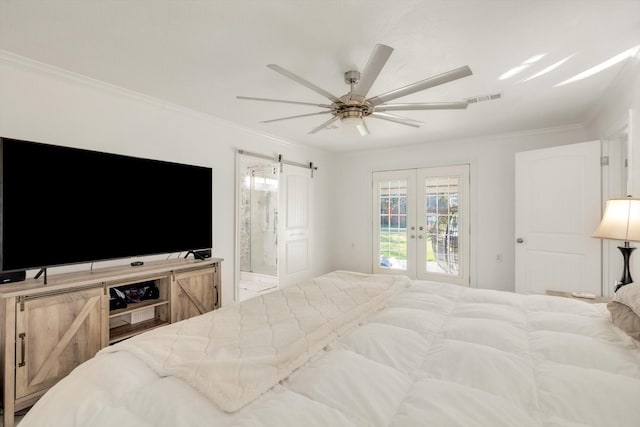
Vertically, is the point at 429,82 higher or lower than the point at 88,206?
higher

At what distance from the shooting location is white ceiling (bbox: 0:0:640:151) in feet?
5.38

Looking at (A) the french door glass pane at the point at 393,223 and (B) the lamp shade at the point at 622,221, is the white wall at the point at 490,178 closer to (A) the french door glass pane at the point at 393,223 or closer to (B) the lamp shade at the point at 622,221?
(A) the french door glass pane at the point at 393,223

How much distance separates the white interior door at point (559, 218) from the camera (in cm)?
316

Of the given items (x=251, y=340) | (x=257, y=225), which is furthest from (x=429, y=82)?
(x=257, y=225)

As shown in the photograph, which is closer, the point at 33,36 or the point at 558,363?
the point at 558,363

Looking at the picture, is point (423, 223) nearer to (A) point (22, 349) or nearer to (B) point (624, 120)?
(B) point (624, 120)

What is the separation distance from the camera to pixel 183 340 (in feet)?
4.43

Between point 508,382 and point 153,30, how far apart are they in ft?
8.37

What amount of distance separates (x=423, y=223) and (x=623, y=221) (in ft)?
9.41

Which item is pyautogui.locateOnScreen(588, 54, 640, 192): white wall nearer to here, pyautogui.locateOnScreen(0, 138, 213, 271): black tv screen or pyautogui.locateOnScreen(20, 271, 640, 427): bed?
pyautogui.locateOnScreen(20, 271, 640, 427): bed

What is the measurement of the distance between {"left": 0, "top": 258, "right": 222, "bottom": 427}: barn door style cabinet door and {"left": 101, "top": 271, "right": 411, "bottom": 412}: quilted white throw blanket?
1.01 metres

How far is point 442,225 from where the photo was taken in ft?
15.5

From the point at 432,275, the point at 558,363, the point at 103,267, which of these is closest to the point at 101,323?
the point at 103,267

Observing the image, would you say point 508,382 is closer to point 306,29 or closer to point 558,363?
point 558,363
